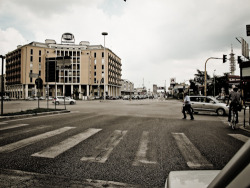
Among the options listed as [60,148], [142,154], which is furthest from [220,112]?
[60,148]

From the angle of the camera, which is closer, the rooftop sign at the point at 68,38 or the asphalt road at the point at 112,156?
the asphalt road at the point at 112,156

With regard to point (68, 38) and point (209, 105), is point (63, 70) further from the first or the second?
point (209, 105)

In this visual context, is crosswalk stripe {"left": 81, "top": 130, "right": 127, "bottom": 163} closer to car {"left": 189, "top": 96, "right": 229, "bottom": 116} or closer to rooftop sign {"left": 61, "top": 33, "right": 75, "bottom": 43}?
car {"left": 189, "top": 96, "right": 229, "bottom": 116}

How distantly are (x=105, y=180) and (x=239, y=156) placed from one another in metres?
2.49

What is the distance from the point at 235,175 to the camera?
0.68 m

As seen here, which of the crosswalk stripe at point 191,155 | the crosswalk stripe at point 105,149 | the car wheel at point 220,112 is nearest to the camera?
the crosswalk stripe at point 191,155

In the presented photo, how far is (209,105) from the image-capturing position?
1527 cm

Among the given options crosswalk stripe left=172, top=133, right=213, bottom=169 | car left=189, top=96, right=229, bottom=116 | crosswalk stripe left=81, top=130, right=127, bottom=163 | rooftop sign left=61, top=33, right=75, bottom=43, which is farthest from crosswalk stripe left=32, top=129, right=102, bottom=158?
rooftop sign left=61, top=33, right=75, bottom=43

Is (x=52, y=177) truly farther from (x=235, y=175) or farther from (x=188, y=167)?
(x=235, y=175)

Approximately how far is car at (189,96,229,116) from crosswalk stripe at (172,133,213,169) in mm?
11126

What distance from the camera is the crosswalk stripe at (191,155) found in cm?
347

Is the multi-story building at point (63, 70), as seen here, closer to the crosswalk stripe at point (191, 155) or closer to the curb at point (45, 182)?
the crosswalk stripe at point (191, 155)

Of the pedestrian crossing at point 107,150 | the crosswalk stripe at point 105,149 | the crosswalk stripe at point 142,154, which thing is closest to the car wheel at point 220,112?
the pedestrian crossing at point 107,150

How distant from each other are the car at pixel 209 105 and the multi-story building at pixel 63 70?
5788cm
